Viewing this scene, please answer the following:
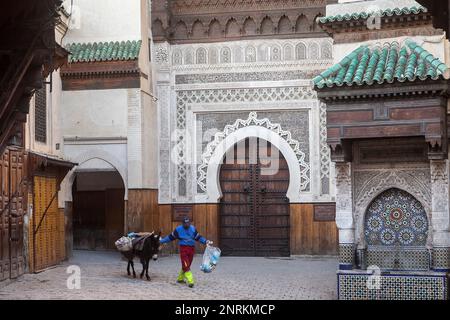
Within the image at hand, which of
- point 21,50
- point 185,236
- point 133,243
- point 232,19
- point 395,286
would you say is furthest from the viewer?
point 232,19

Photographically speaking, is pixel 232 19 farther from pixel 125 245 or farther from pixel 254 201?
pixel 125 245

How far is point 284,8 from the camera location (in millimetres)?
14266

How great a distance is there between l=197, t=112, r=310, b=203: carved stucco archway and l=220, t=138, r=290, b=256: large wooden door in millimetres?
245

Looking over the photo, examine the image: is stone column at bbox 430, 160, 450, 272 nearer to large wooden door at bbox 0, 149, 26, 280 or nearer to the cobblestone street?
the cobblestone street

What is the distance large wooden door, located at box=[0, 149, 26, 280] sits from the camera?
9.88 m

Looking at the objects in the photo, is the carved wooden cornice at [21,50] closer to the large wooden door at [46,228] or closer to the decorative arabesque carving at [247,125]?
the large wooden door at [46,228]

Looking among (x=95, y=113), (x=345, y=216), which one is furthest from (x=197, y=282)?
(x=95, y=113)


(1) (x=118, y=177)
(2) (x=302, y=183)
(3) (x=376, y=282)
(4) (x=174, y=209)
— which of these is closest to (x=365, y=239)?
(3) (x=376, y=282)

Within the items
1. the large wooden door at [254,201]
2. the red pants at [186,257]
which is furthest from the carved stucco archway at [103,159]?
the red pants at [186,257]

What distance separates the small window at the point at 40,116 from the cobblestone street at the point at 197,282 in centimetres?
219

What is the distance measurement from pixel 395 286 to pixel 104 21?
8192 millimetres

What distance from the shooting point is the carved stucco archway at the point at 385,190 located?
28.3 feet

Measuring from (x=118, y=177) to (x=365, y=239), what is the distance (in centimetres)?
848

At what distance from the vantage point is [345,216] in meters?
8.84
